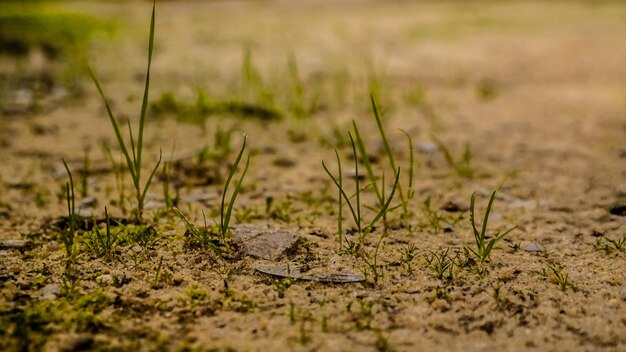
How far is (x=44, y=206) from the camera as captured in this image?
2.35 meters

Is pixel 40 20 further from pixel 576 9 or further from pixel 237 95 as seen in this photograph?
pixel 576 9

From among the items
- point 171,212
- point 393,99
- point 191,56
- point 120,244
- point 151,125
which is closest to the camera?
point 120,244

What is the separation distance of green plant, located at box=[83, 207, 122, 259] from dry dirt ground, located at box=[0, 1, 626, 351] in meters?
0.03

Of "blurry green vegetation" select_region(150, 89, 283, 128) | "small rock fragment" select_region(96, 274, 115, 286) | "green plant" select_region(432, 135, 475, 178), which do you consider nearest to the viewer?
"small rock fragment" select_region(96, 274, 115, 286)

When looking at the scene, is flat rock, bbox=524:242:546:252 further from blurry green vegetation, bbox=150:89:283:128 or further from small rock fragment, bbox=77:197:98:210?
blurry green vegetation, bbox=150:89:283:128

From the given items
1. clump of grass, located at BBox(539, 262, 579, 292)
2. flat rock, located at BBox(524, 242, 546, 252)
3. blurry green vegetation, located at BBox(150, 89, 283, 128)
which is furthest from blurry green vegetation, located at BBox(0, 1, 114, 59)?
clump of grass, located at BBox(539, 262, 579, 292)

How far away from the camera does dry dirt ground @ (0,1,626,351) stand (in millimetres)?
1578

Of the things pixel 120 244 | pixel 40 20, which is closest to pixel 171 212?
pixel 120 244

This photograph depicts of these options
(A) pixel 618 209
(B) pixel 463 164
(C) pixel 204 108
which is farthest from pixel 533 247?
(C) pixel 204 108

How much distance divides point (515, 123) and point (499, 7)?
6025mm

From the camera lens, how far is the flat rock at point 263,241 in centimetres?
195

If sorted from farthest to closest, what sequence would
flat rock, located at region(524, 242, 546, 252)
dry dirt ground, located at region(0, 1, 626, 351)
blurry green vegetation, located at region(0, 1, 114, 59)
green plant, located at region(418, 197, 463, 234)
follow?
blurry green vegetation, located at region(0, 1, 114, 59) → green plant, located at region(418, 197, 463, 234) → flat rock, located at region(524, 242, 546, 252) → dry dirt ground, located at region(0, 1, 626, 351)

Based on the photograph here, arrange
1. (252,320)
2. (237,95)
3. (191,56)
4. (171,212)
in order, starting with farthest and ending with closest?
(191,56), (237,95), (171,212), (252,320)

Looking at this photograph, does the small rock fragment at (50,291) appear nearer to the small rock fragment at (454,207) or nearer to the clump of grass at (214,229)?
the clump of grass at (214,229)
